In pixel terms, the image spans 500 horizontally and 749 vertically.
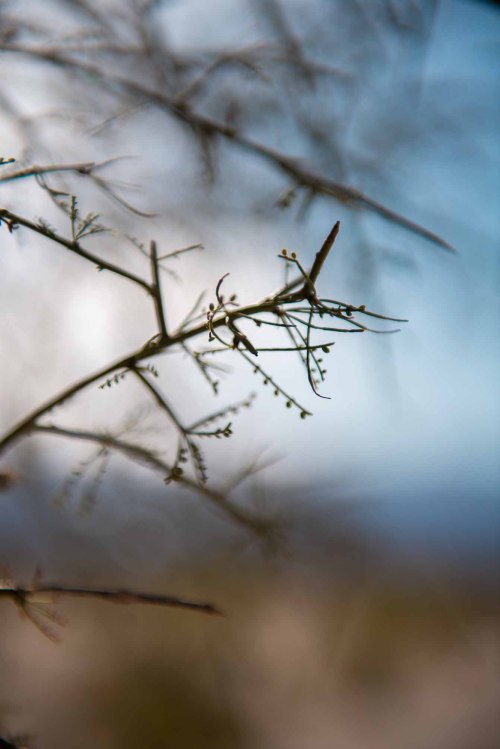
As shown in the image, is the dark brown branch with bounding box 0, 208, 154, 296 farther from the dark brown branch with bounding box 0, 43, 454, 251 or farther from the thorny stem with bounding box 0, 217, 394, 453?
the dark brown branch with bounding box 0, 43, 454, 251

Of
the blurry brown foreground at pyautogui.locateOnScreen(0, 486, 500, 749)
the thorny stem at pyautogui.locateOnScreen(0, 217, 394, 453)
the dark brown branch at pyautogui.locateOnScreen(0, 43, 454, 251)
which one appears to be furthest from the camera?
the blurry brown foreground at pyautogui.locateOnScreen(0, 486, 500, 749)

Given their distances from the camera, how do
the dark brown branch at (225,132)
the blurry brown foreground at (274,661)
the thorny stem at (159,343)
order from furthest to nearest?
the blurry brown foreground at (274,661)
the dark brown branch at (225,132)
the thorny stem at (159,343)

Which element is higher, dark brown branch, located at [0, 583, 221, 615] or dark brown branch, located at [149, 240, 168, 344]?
dark brown branch, located at [149, 240, 168, 344]

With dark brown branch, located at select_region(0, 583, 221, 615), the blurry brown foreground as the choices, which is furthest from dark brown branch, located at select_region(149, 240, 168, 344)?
the blurry brown foreground

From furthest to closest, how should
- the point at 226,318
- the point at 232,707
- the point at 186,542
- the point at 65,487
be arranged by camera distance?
1. the point at 232,707
2. the point at 186,542
3. the point at 65,487
4. the point at 226,318

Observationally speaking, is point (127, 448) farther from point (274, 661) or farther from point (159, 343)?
point (274, 661)

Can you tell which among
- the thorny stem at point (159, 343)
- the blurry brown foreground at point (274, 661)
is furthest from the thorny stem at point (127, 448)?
the blurry brown foreground at point (274, 661)

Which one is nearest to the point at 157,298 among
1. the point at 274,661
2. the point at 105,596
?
the point at 105,596

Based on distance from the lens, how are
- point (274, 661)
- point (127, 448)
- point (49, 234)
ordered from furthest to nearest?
1. point (274, 661)
2. point (127, 448)
3. point (49, 234)

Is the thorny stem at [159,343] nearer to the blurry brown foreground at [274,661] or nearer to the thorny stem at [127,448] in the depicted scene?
the thorny stem at [127,448]

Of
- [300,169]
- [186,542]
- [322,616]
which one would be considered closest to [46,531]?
[186,542]

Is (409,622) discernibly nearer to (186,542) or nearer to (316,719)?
(316,719)
